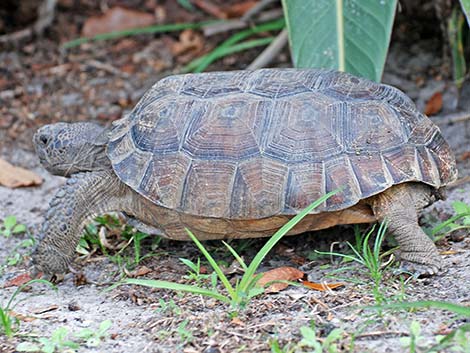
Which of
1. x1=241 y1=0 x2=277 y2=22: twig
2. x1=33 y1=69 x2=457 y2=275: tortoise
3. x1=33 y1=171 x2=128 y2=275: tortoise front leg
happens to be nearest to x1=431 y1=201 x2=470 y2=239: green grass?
x1=33 y1=69 x2=457 y2=275: tortoise

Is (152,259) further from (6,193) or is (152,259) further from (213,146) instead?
(6,193)

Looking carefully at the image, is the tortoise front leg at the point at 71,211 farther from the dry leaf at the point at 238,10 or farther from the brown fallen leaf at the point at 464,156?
the dry leaf at the point at 238,10

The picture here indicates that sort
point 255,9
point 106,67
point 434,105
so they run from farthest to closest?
point 106,67
point 255,9
point 434,105

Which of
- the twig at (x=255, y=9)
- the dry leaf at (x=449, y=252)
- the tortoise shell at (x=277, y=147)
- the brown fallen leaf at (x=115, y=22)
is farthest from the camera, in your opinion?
the brown fallen leaf at (x=115, y=22)

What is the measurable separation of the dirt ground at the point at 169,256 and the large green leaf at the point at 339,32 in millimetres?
978

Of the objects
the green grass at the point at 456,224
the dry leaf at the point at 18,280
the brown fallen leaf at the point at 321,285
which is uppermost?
the green grass at the point at 456,224

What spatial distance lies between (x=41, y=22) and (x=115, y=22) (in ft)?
2.65

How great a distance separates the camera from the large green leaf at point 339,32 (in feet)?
16.8

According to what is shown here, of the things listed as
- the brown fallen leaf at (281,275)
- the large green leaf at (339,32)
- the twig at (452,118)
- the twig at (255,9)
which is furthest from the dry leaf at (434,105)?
the brown fallen leaf at (281,275)

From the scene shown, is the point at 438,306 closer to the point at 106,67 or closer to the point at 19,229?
the point at 19,229

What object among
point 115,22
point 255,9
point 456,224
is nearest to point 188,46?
point 255,9

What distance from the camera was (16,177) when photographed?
587 cm

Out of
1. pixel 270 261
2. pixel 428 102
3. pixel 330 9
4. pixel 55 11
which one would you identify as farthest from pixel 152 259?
pixel 55 11

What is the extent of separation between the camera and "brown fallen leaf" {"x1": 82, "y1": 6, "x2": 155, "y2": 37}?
785 cm
